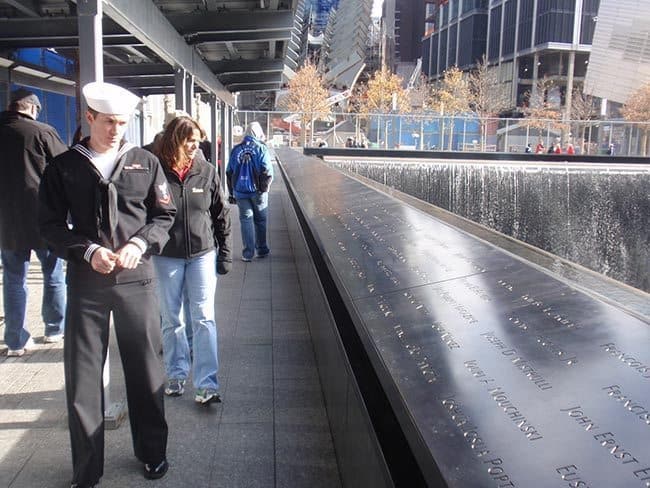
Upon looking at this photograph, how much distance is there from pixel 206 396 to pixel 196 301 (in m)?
0.62

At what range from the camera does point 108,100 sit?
2.99 meters

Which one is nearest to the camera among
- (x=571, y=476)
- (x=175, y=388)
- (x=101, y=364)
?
(x=571, y=476)

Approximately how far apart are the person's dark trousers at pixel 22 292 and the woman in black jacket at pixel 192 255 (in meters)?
1.22

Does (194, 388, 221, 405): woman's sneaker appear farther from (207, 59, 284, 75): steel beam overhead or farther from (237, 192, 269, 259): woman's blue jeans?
(207, 59, 284, 75): steel beam overhead

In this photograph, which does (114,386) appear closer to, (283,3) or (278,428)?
(278,428)

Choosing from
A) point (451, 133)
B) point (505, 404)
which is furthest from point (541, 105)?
point (505, 404)

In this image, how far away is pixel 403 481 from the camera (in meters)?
2.13

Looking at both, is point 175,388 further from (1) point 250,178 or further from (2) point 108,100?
(1) point 250,178

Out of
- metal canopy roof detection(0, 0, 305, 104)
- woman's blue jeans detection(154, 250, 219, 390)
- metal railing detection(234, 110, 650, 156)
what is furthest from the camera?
metal railing detection(234, 110, 650, 156)

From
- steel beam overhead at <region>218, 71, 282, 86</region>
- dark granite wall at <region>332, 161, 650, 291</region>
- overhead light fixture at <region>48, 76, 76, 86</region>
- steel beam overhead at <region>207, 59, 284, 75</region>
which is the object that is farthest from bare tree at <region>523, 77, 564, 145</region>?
overhead light fixture at <region>48, 76, 76, 86</region>

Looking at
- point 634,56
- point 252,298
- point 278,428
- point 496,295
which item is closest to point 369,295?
point 496,295

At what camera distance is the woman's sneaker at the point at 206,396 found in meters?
4.26

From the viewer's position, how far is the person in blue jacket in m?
8.91

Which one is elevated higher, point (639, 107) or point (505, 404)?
point (639, 107)
